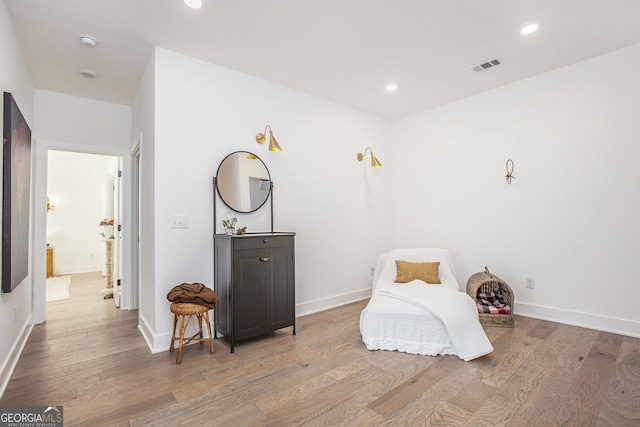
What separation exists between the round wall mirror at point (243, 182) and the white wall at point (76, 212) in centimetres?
554

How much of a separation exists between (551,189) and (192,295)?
372cm

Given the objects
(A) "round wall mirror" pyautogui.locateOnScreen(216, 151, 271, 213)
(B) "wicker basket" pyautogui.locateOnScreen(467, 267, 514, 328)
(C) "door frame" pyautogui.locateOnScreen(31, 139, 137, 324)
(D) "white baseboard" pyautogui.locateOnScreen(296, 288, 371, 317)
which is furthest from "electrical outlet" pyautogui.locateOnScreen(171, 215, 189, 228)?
(B) "wicker basket" pyautogui.locateOnScreen(467, 267, 514, 328)

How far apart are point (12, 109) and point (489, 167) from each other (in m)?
4.54

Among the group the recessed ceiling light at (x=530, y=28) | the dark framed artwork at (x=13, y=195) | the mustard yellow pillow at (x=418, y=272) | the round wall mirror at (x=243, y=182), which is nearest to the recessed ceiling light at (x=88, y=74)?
the dark framed artwork at (x=13, y=195)

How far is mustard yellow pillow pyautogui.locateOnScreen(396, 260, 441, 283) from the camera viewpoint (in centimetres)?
357

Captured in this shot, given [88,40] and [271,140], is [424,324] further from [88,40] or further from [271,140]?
[88,40]

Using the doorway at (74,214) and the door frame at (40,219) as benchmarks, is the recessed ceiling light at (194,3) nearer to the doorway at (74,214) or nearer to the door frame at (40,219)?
the door frame at (40,219)

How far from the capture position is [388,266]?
3.83m

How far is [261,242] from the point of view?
115 inches

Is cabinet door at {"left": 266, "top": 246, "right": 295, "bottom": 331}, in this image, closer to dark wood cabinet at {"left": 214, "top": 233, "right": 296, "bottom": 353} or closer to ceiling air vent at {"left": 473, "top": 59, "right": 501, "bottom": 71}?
dark wood cabinet at {"left": 214, "top": 233, "right": 296, "bottom": 353}

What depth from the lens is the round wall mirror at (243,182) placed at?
3.18 m

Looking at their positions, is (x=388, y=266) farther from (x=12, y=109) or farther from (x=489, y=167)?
(x=12, y=109)
